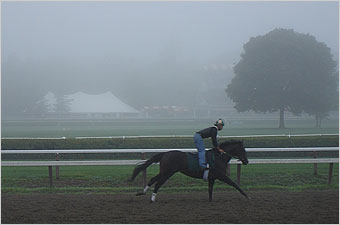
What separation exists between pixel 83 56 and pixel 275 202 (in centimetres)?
10140

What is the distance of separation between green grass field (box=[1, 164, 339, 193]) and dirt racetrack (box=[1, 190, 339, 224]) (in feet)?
2.11

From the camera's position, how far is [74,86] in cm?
7806

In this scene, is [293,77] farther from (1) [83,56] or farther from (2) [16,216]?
(1) [83,56]

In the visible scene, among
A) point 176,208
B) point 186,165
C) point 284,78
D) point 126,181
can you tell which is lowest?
point 126,181

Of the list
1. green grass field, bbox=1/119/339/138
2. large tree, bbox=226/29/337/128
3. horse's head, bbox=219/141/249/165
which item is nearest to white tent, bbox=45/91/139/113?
Result: green grass field, bbox=1/119/339/138

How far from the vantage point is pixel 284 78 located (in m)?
35.3

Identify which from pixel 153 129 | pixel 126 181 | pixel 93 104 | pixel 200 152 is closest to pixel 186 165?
pixel 200 152

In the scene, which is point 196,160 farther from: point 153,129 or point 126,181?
point 153,129

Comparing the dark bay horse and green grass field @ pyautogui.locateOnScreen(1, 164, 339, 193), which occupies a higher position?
the dark bay horse

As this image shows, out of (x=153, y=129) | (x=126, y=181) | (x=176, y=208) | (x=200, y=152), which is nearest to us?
(x=176, y=208)

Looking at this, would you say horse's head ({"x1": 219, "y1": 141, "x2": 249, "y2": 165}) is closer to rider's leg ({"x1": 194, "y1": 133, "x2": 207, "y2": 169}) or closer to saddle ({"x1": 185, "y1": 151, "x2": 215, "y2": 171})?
saddle ({"x1": 185, "y1": 151, "x2": 215, "y2": 171})

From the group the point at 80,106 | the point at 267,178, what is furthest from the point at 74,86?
the point at 267,178

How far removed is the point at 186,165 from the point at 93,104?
59.3 meters

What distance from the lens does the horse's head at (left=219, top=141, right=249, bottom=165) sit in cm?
776
